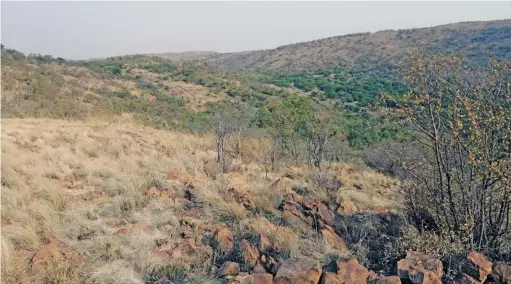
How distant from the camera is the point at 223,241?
445 cm

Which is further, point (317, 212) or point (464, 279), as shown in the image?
point (317, 212)

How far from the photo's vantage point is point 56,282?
3.64 metres

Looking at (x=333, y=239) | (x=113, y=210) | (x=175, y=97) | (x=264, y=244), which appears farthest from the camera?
(x=175, y=97)

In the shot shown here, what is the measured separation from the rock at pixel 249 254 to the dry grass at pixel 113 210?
385 millimetres

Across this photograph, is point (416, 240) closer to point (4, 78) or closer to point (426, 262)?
point (426, 262)

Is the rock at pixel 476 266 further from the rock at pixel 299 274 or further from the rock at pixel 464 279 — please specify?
the rock at pixel 299 274

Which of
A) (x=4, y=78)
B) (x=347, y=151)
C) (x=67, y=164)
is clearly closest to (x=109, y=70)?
(x=4, y=78)

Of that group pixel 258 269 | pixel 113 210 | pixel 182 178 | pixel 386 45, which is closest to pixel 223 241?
pixel 258 269

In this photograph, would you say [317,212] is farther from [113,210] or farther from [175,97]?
[175,97]

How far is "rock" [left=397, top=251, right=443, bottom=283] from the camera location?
3.54 meters

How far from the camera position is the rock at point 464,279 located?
11.5ft

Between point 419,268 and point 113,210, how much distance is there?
4059 millimetres

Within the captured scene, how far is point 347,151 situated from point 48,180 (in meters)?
14.0

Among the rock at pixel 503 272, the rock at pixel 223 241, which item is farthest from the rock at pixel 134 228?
the rock at pixel 503 272
